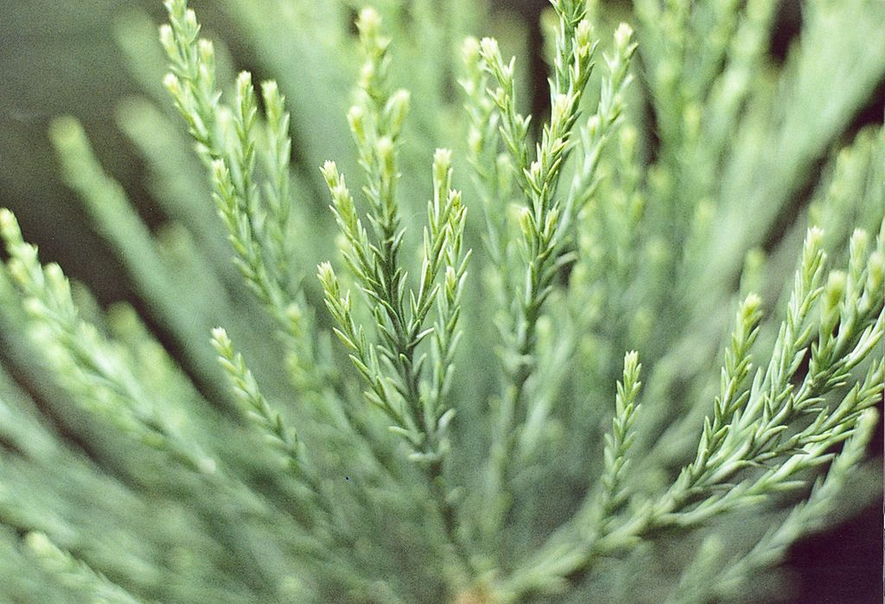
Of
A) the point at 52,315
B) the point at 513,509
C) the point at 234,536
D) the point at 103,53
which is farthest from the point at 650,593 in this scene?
the point at 103,53

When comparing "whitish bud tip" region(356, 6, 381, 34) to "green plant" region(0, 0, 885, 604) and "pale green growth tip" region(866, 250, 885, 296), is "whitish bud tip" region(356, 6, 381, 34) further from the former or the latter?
"pale green growth tip" region(866, 250, 885, 296)

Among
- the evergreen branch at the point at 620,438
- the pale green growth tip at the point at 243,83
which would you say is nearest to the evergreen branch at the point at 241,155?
the pale green growth tip at the point at 243,83

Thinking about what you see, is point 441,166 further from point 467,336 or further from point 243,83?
point 467,336

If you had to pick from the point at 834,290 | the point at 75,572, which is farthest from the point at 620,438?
the point at 75,572

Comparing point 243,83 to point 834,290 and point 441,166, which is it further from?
point 834,290

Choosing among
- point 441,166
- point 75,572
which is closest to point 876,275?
point 441,166

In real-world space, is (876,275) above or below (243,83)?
below

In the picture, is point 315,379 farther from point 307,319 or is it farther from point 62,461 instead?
point 62,461

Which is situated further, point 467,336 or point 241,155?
point 467,336
